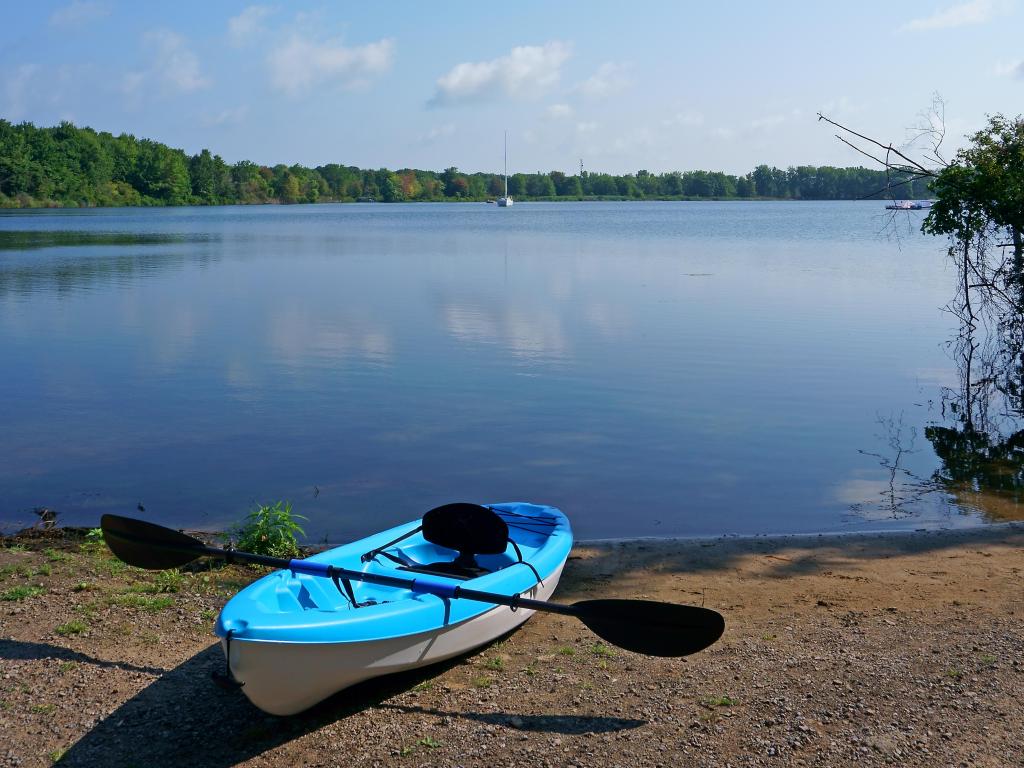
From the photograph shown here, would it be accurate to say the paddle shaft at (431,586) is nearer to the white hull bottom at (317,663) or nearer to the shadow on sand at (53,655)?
the white hull bottom at (317,663)

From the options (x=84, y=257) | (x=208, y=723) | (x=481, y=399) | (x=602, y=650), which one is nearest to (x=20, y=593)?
(x=208, y=723)

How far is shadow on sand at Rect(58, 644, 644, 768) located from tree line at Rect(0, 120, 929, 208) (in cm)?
9640

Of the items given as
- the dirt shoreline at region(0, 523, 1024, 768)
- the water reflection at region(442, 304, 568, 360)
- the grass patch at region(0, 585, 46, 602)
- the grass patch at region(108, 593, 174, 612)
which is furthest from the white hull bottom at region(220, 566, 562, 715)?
the water reflection at region(442, 304, 568, 360)


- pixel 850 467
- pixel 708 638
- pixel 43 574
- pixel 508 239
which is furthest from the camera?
pixel 508 239

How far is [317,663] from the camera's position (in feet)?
18.3

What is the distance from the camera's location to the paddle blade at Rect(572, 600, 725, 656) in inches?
233

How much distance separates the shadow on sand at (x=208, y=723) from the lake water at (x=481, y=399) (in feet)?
12.4

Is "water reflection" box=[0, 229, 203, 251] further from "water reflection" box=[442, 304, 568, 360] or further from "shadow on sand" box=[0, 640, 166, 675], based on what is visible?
"shadow on sand" box=[0, 640, 166, 675]

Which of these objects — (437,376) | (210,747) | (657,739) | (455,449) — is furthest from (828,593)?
(437,376)

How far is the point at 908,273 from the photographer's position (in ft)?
119

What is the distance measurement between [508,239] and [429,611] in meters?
55.5

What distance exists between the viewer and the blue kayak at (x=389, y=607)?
215 inches

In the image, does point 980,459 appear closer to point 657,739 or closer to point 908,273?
point 657,739

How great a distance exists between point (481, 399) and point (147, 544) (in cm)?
860
